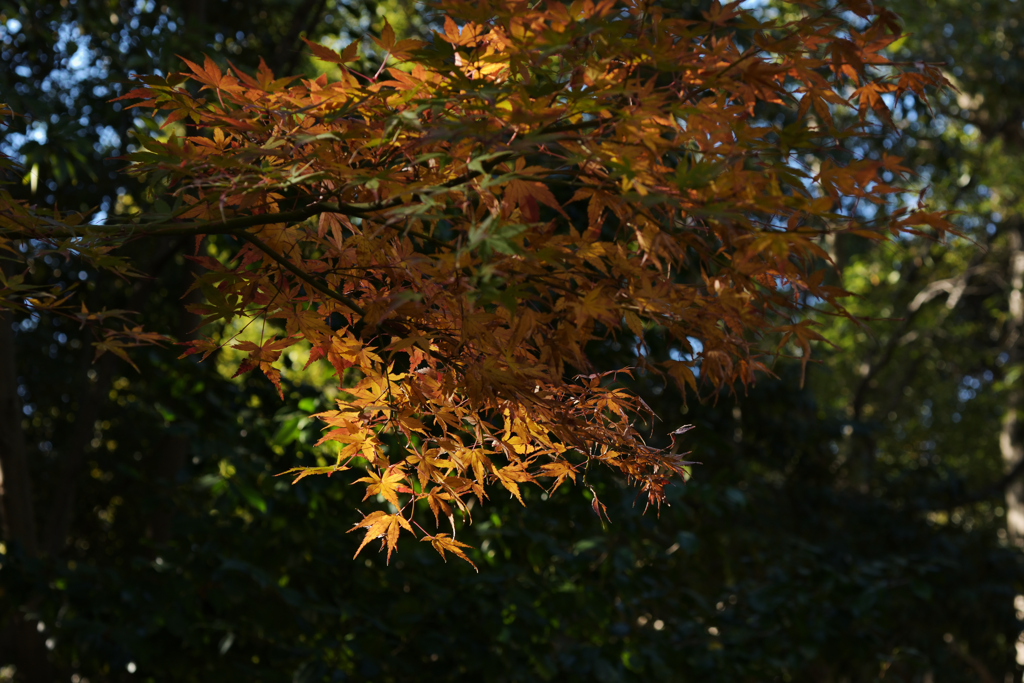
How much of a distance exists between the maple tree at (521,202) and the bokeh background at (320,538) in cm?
17

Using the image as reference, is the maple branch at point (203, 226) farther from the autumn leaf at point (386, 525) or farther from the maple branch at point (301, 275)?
the autumn leaf at point (386, 525)

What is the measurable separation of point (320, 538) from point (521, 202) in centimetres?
220

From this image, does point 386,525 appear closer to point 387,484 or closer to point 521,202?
point 387,484

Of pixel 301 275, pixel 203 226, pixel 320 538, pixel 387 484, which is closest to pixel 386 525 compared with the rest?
pixel 387 484

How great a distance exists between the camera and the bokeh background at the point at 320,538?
2803 mm

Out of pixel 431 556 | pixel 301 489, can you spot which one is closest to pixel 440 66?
pixel 301 489

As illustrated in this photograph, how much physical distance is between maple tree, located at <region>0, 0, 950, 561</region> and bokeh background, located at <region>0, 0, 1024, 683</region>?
0.55 ft

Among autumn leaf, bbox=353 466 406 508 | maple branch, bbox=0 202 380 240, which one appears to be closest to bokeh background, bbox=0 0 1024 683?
maple branch, bbox=0 202 380 240

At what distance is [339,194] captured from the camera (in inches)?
42.9

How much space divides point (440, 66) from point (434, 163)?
15 cm

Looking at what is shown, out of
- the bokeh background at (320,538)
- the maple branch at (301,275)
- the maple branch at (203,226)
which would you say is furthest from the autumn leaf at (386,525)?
the bokeh background at (320,538)

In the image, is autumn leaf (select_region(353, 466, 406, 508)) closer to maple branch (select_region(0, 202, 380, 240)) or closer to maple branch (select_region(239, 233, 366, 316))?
maple branch (select_region(239, 233, 366, 316))

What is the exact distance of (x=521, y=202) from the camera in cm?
106

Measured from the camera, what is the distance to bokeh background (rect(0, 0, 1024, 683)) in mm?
2803
